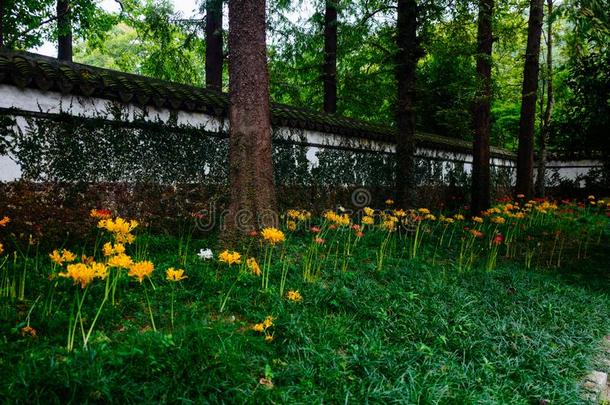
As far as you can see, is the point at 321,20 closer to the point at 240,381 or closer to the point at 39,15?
the point at 39,15

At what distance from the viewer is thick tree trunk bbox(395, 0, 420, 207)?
771cm

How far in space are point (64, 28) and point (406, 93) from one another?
1188 cm

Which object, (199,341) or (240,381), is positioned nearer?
(240,381)

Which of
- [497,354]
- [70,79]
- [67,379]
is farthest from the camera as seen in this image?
[70,79]

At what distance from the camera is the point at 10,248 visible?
4.89 meters

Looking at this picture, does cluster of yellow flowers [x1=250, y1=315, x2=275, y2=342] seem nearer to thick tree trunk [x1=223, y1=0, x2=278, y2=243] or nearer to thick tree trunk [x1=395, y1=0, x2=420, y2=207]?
thick tree trunk [x1=223, y1=0, x2=278, y2=243]

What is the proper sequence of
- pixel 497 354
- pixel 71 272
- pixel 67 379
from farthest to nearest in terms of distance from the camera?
pixel 497 354 → pixel 71 272 → pixel 67 379

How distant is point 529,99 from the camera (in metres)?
11.5

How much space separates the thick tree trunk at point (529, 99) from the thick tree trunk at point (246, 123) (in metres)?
9.79

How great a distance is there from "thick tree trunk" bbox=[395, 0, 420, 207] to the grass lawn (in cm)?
356

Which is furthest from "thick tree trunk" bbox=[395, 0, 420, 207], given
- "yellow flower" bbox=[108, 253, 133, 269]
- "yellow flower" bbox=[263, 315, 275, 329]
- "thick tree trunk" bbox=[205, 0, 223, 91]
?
"thick tree trunk" bbox=[205, 0, 223, 91]

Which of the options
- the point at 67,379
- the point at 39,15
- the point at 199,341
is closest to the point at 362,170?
the point at 199,341

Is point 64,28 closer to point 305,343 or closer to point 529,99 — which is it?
point 305,343

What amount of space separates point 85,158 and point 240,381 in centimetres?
474
